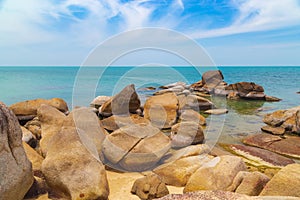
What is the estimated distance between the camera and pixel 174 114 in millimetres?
12547

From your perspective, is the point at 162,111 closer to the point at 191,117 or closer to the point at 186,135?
the point at 191,117

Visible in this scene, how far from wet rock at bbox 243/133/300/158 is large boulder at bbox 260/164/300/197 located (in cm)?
452

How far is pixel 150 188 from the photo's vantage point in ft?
15.7

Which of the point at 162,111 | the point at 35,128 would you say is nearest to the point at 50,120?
the point at 35,128

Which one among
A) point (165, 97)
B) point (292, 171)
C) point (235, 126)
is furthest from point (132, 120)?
point (292, 171)

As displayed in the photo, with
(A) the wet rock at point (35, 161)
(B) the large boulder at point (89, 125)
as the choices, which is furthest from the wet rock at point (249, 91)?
(A) the wet rock at point (35, 161)

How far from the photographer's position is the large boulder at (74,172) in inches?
180

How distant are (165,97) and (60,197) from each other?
9.50 m

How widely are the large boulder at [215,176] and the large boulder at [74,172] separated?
1658 millimetres

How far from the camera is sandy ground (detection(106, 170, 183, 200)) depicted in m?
4.95

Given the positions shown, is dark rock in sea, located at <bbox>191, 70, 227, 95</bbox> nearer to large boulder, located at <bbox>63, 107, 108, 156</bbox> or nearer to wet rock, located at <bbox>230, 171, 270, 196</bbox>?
large boulder, located at <bbox>63, 107, 108, 156</bbox>

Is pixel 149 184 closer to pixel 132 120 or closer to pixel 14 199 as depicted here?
pixel 14 199

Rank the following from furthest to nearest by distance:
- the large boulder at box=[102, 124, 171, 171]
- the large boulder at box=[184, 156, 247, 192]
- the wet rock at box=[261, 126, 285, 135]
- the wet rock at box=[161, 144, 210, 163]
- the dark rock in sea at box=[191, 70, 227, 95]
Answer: the dark rock in sea at box=[191, 70, 227, 95] < the wet rock at box=[261, 126, 285, 135] < the wet rock at box=[161, 144, 210, 163] < the large boulder at box=[102, 124, 171, 171] < the large boulder at box=[184, 156, 247, 192]

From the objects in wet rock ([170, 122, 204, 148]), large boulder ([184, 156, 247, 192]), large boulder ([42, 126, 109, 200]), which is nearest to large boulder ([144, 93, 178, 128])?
wet rock ([170, 122, 204, 148])
